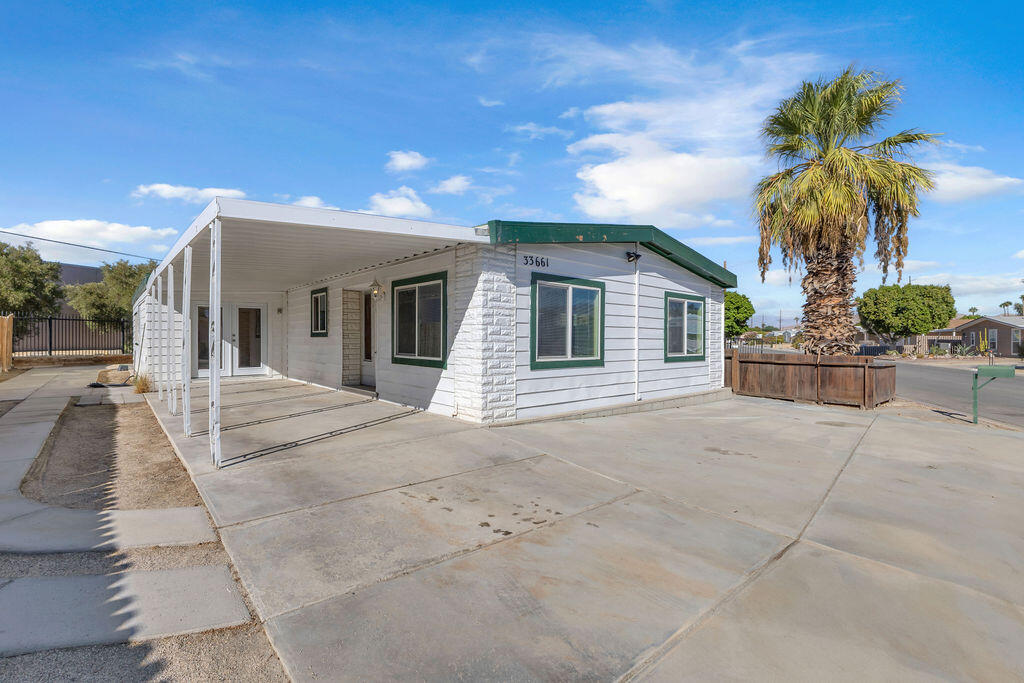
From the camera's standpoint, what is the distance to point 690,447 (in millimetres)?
6367

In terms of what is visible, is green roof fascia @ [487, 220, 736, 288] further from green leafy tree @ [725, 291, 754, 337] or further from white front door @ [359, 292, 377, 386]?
green leafy tree @ [725, 291, 754, 337]

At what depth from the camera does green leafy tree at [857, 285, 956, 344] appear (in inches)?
1523

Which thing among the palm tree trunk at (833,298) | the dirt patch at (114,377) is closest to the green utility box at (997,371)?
the palm tree trunk at (833,298)

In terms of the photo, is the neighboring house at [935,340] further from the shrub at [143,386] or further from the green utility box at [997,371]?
the shrub at [143,386]

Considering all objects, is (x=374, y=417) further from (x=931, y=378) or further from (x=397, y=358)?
(x=931, y=378)

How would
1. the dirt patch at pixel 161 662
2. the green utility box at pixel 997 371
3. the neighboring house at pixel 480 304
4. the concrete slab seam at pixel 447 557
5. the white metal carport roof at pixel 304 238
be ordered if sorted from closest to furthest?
the dirt patch at pixel 161 662 → the concrete slab seam at pixel 447 557 → the white metal carport roof at pixel 304 238 → the neighboring house at pixel 480 304 → the green utility box at pixel 997 371

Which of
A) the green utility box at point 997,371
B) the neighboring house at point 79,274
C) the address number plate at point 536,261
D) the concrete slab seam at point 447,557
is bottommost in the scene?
the concrete slab seam at point 447,557

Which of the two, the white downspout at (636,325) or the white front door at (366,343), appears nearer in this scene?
the white downspout at (636,325)

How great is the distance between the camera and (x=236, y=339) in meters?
14.0

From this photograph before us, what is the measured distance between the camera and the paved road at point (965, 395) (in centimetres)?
1073

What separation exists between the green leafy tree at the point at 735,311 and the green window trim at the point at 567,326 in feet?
95.8

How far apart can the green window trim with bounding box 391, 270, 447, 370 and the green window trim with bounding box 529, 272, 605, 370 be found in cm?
135

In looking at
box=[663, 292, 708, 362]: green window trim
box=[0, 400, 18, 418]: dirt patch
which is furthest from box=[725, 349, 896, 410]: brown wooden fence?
box=[0, 400, 18, 418]: dirt patch

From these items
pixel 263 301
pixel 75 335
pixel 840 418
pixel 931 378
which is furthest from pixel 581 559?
pixel 75 335
